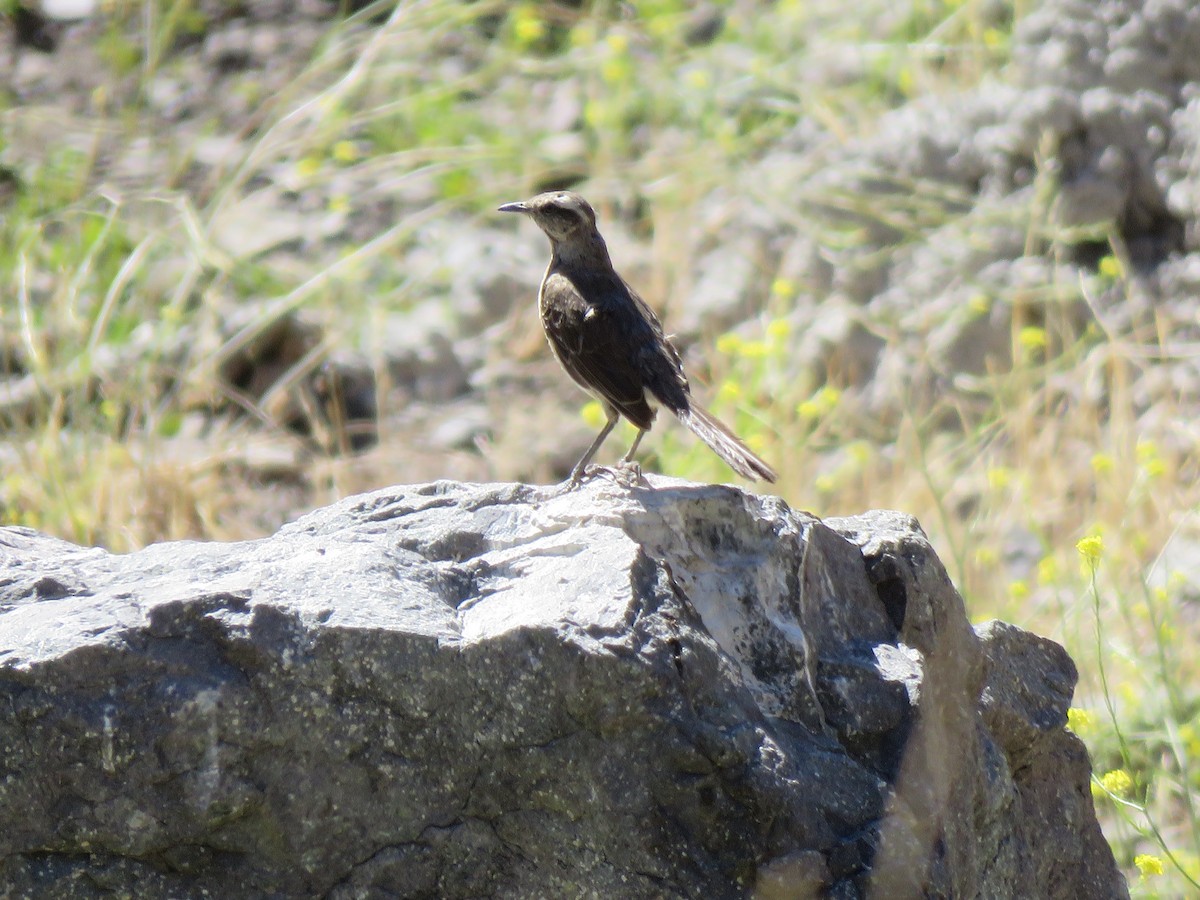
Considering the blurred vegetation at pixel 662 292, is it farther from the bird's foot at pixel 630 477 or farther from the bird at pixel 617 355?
the bird's foot at pixel 630 477

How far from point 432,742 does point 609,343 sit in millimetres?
2391

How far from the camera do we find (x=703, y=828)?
2.94 meters

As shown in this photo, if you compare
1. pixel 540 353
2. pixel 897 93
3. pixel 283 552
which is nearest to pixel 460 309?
pixel 540 353

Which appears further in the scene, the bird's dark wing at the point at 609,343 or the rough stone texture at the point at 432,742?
the bird's dark wing at the point at 609,343

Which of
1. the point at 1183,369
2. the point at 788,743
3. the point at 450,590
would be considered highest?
the point at 450,590

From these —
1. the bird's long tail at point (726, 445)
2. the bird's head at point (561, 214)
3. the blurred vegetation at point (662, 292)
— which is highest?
the bird's head at point (561, 214)

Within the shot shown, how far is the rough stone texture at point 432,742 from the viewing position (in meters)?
2.81

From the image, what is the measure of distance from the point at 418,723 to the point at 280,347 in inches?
254

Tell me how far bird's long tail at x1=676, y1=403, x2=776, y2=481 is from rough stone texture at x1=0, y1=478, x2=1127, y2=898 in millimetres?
1210

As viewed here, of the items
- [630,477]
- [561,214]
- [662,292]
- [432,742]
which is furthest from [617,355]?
[662,292]

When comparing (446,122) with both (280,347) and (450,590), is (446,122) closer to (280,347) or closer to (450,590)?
(280,347)

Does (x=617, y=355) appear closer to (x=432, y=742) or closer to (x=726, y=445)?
(x=726, y=445)

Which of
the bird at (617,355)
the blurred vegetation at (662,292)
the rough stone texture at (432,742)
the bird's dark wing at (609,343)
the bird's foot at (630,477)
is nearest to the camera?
the rough stone texture at (432,742)

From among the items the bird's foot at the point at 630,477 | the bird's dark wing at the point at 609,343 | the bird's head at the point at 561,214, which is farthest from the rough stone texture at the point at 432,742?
the bird's head at the point at 561,214
